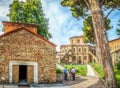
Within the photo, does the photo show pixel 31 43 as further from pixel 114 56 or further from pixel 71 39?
pixel 71 39

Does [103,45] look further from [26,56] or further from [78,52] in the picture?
[78,52]

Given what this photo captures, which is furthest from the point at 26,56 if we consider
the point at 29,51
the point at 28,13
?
the point at 28,13

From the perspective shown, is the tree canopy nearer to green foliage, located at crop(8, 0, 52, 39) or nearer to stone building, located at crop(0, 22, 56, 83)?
stone building, located at crop(0, 22, 56, 83)

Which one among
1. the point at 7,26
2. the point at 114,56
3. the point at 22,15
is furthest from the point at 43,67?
the point at 114,56

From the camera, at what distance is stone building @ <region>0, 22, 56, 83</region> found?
27.2 metres

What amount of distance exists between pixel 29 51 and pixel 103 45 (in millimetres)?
10456

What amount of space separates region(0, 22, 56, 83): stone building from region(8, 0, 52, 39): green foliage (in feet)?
61.9


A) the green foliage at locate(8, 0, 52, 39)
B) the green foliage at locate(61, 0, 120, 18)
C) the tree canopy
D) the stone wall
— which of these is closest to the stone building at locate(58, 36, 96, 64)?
the green foliage at locate(8, 0, 52, 39)

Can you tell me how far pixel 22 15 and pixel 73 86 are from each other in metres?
24.7

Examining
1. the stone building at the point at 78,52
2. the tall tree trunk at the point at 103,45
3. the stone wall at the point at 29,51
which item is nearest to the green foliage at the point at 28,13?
Result: the stone wall at the point at 29,51

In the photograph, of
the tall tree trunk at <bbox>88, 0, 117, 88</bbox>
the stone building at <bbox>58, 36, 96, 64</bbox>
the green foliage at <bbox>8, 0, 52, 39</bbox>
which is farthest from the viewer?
the stone building at <bbox>58, 36, 96, 64</bbox>

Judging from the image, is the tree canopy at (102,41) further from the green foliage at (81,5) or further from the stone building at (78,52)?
the stone building at (78,52)

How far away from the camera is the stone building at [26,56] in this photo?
27250 millimetres

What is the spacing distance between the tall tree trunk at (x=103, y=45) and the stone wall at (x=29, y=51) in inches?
369
